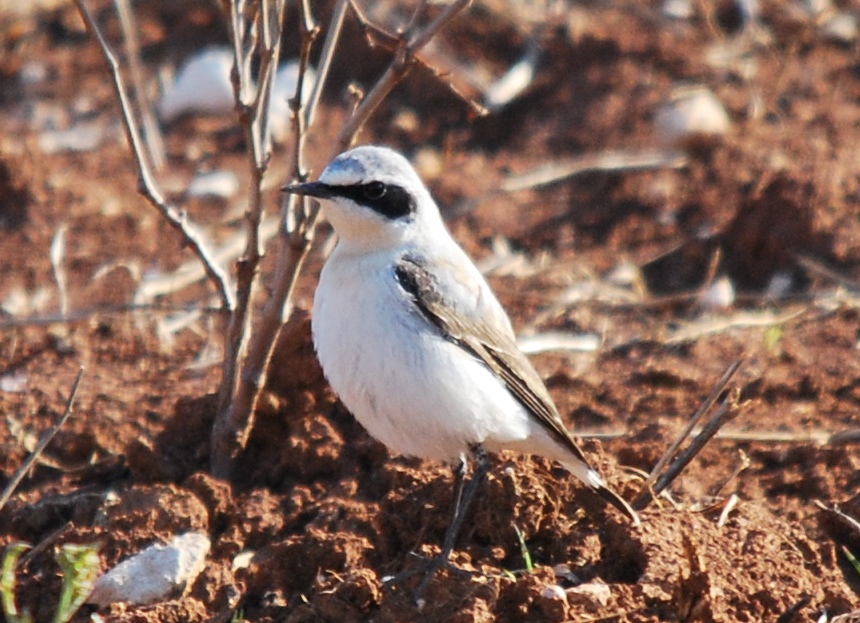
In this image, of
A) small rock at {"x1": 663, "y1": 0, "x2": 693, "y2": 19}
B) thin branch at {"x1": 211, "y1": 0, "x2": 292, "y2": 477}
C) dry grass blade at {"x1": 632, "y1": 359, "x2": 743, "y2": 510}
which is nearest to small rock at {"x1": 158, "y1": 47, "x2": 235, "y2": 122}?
small rock at {"x1": 663, "y1": 0, "x2": 693, "y2": 19}

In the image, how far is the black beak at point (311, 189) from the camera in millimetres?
5754

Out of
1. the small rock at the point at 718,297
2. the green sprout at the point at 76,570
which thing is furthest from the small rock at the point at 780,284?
the green sprout at the point at 76,570

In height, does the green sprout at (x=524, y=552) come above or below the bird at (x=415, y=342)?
below

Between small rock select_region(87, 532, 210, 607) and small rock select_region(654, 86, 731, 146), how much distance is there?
566 centimetres

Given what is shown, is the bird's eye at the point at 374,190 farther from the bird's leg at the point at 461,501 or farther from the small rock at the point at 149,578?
the small rock at the point at 149,578

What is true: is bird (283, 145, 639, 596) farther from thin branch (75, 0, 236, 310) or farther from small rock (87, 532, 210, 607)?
small rock (87, 532, 210, 607)

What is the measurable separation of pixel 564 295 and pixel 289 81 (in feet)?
11.0

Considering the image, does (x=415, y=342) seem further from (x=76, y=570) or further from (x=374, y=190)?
(x=76, y=570)

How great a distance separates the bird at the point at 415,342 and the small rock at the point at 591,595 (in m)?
0.49

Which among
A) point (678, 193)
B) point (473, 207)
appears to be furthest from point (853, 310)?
point (473, 207)

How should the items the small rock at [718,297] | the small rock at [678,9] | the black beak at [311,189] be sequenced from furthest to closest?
the small rock at [678,9], the small rock at [718,297], the black beak at [311,189]

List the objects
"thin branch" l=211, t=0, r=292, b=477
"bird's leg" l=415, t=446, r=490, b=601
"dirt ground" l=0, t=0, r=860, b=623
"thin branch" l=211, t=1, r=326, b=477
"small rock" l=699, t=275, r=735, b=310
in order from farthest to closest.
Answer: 1. "small rock" l=699, t=275, r=735, b=310
2. "thin branch" l=211, t=1, r=326, b=477
3. "thin branch" l=211, t=0, r=292, b=477
4. "dirt ground" l=0, t=0, r=860, b=623
5. "bird's leg" l=415, t=446, r=490, b=601

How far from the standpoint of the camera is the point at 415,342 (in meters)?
5.68

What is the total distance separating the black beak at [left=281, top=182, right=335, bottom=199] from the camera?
5.75 m
